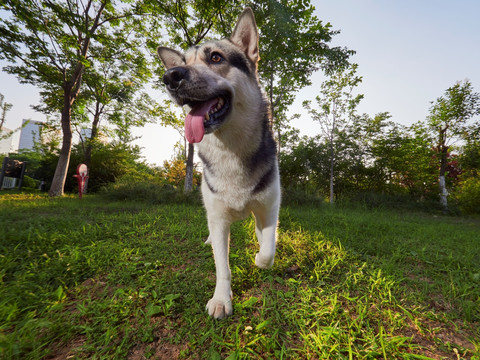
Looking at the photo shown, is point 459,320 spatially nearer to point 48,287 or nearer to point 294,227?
point 294,227

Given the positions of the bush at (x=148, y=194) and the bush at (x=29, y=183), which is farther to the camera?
the bush at (x=29, y=183)

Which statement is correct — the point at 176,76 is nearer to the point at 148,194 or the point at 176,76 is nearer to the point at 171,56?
the point at 171,56

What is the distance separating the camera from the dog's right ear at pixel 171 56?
81.6 inches

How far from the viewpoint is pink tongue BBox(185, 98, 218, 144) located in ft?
4.92

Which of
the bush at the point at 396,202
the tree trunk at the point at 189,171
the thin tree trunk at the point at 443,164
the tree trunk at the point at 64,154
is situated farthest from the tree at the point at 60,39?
the thin tree trunk at the point at 443,164

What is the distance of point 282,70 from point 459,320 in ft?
31.8

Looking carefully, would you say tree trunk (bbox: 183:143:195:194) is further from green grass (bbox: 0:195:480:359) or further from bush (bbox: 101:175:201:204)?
green grass (bbox: 0:195:480:359)

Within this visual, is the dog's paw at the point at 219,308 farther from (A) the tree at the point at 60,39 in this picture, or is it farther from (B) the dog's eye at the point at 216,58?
(A) the tree at the point at 60,39

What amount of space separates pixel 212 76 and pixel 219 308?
1873 mm

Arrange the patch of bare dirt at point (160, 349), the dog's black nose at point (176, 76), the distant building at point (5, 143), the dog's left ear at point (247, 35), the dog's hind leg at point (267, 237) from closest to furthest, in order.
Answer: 1. the patch of bare dirt at point (160, 349)
2. the dog's black nose at point (176, 76)
3. the dog's hind leg at point (267, 237)
4. the dog's left ear at point (247, 35)
5. the distant building at point (5, 143)

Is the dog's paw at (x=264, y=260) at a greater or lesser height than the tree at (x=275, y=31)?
lesser

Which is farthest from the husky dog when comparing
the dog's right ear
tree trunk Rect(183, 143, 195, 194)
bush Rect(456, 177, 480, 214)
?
bush Rect(456, 177, 480, 214)

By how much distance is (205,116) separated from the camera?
1540mm

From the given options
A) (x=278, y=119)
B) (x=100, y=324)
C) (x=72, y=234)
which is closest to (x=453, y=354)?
(x=100, y=324)
